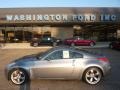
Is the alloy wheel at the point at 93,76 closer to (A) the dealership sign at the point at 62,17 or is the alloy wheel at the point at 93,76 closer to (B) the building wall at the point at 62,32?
(A) the dealership sign at the point at 62,17

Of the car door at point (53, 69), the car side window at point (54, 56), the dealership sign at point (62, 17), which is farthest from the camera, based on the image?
the dealership sign at point (62, 17)

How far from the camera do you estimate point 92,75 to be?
37.9ft

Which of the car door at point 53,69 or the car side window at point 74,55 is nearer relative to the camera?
the car door at point 53,69

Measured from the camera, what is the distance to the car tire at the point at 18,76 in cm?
1152

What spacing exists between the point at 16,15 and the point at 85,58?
33.6m

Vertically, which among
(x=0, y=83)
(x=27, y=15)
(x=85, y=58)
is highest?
(x=27, y=15)

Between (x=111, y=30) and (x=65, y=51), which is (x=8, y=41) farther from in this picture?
(x=65, y=51)

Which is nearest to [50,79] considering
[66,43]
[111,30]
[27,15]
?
[66,43]

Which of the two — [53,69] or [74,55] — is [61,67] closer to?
[53,69]

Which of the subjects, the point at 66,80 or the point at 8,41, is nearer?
the point at 66,80

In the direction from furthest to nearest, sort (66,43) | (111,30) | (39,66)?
(111,30) → (66,43) → (39,66)

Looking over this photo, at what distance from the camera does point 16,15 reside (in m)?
44.2

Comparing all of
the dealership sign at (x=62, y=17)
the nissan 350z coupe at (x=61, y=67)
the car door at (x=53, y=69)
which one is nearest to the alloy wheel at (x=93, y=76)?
the nissan 350z coupe at (x=61, y=67)

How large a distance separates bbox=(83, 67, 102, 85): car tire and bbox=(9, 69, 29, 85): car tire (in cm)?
219
